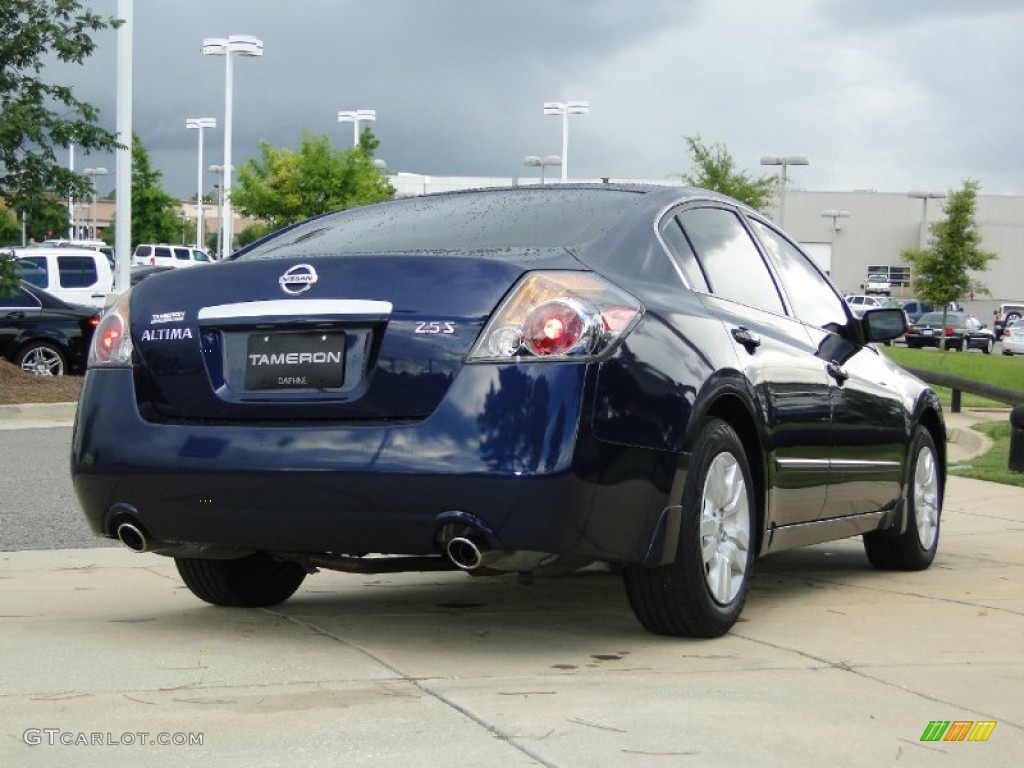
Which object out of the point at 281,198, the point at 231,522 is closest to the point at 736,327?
the point at 231,522

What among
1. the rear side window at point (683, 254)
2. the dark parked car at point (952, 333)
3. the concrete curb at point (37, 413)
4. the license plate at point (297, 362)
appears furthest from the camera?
the dark parked car at point (952, 333)

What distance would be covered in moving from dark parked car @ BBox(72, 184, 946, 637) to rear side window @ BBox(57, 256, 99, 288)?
22063 millimetres

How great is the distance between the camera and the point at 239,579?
19.5 ft

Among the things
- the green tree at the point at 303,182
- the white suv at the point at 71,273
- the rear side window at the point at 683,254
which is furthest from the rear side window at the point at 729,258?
the green tree at the point at 303,182

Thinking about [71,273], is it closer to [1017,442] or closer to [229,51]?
[1017,442]

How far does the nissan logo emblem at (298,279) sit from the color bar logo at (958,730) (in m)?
2.17

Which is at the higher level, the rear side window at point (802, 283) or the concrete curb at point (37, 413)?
the rear side window at point (802, 283)

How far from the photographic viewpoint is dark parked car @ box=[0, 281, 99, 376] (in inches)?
829

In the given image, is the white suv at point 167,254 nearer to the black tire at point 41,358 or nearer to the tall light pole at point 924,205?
the tall light pole at point 924,205

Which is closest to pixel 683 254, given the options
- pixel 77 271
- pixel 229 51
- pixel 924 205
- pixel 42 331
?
pixel 42 331

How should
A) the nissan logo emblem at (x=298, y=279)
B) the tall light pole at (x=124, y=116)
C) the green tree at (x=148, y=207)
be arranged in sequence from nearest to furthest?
the nissan logo emblem at (x=298, y=279) < the tall light pole at (x=124, y=116) < the green tree at (x=148, y=207)

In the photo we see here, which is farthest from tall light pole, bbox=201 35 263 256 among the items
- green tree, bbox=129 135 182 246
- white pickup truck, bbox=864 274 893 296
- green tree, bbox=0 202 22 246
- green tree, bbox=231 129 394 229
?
white pickup truck, bbox=864 274 893 296

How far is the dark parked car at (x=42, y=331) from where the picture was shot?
69.1 ft

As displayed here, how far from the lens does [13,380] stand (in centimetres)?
1933
